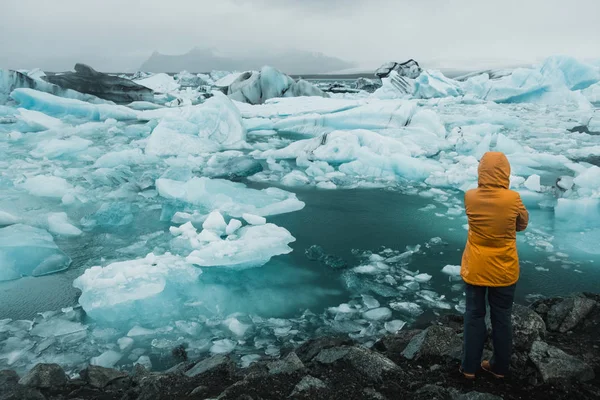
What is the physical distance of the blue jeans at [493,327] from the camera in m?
2.22

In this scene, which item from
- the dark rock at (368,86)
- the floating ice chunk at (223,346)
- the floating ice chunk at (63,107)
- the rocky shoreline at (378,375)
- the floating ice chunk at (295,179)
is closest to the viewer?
the rocky shoreline at (378,375)

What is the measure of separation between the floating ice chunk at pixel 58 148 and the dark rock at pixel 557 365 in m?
10.2

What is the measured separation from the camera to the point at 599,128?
12953mm

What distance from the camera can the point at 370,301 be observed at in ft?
12.1

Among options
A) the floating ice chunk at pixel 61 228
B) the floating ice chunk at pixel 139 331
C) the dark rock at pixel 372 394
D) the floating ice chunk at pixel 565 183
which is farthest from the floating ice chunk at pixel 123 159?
the dark rock at pixel 372 394

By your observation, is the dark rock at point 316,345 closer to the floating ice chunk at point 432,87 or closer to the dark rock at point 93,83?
the dark rock at point 93,83

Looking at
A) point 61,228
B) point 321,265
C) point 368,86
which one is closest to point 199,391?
point 321,265

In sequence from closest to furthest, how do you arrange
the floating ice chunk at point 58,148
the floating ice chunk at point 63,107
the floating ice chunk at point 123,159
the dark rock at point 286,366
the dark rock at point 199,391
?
the dark rock at point 199,391 → the dark rock at point 286,366 → the floating ice chunk at point 123,159 → the floating ice chunk at point 58,148 → the floating ice chunk at point 63,107

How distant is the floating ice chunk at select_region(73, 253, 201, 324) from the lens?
11.8 feet

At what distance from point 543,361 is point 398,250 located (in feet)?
8.03

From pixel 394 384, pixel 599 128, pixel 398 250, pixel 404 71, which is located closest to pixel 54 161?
pixel 398 250

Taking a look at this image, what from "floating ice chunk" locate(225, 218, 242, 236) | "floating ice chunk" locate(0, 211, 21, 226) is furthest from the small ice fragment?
"floating ice chunk" locate(0, 211, 21, 226)

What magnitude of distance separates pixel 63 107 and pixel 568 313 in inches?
617

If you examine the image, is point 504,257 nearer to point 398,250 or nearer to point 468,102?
point 398,250
